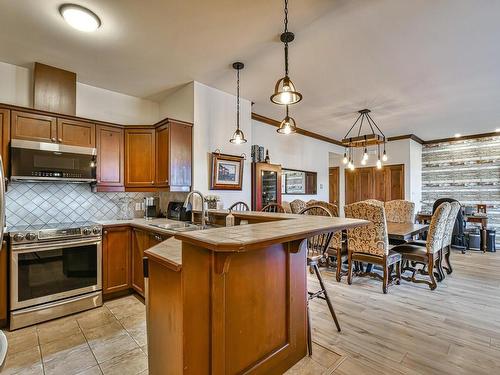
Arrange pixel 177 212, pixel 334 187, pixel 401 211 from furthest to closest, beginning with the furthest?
1. pixel 334 187
2. pixel 401 211
3. pixel 177 212

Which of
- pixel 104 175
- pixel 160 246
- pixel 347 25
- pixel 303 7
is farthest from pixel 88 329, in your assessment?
pixel 347 25

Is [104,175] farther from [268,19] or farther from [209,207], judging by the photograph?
[268,19]

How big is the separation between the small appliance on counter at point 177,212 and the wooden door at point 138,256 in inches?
21.6

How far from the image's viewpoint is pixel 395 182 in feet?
23.3

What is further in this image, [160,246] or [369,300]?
[369,300]

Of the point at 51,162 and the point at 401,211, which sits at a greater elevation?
the point at 51,162

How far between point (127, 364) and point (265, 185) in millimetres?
3320

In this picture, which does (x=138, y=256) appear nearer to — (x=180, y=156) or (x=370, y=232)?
(x=180, y=156)

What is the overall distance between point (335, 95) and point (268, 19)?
7.14 ft

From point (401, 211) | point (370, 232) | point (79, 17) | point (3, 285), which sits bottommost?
point (3, 285)

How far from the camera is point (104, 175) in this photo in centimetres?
341

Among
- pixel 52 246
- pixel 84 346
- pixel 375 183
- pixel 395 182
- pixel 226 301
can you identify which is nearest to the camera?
pixel 226 301

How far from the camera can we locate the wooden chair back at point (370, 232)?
3.31m

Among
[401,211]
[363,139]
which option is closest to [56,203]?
[363,139]
